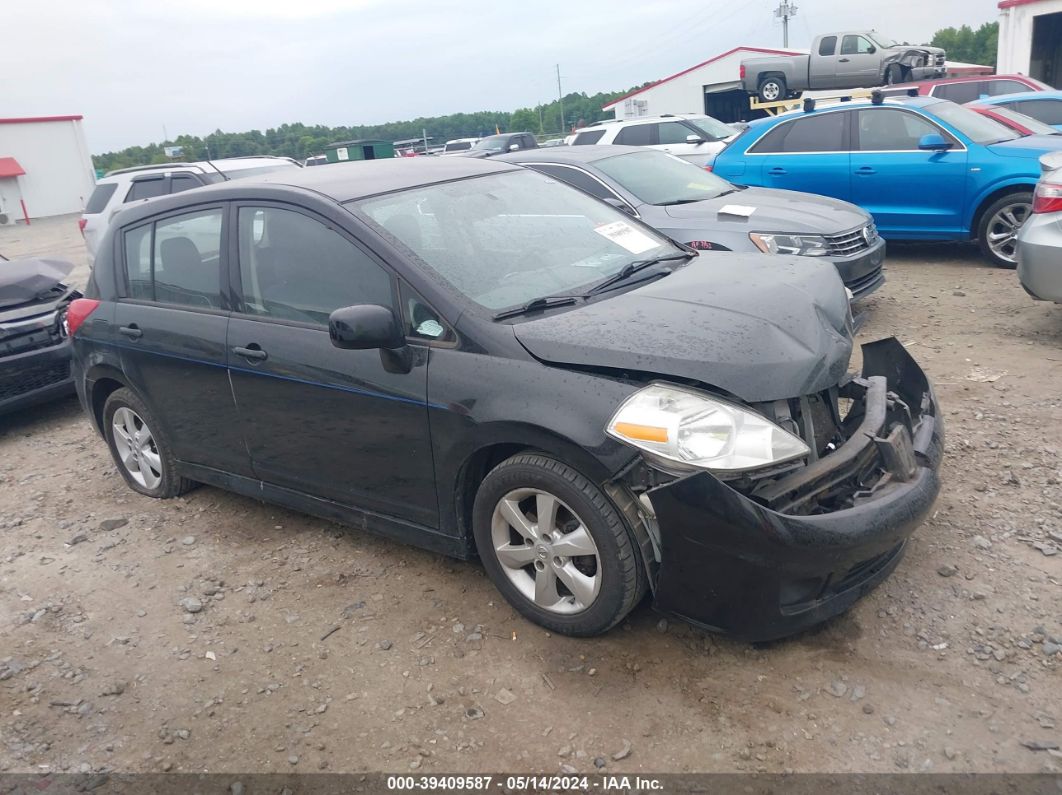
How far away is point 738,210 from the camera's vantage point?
6.96m

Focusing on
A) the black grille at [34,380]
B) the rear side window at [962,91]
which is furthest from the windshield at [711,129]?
the black grille at [34,380]

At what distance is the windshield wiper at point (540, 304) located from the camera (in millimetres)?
3338

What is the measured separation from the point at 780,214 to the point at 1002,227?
300cm

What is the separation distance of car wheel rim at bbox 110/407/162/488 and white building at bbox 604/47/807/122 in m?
33.4

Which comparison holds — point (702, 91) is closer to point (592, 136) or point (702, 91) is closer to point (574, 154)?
point (592, 136)

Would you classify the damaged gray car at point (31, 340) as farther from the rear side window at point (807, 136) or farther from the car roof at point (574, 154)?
the rear side window at point (807, 136)

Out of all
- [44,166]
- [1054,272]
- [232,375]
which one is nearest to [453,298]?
[232,375]

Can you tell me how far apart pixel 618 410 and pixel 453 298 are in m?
0.86

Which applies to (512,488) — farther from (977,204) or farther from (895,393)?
(977,204)

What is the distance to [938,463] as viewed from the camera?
10.6 ft

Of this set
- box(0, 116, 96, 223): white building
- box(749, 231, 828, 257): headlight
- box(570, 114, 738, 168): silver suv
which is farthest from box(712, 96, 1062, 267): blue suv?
box(0, 116, 96, 223): white building

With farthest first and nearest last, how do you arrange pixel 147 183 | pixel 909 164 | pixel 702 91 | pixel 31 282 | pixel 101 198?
pixel 702 91, pixel 101 198, pixel 147 183, pixel 909 164, pixel 31 282

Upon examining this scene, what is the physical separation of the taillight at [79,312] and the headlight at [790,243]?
4621 mm

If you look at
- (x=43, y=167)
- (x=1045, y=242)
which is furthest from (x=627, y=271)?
(x=43, y=167)
